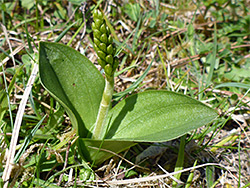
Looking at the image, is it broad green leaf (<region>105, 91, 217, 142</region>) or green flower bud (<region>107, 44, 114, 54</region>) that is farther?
broad green leaf (<region>105, 91, 217, 142</region>)

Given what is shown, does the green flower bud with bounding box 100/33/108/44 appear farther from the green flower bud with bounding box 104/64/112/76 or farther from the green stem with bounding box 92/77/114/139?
the green stem with bounding box 92/77/114/139

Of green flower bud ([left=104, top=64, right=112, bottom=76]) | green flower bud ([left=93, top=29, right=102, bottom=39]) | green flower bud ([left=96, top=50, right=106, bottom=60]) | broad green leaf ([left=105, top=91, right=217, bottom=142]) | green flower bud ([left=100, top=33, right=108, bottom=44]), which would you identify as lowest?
broad green leaf ([left=105, top=91, right=217, bottom=142])

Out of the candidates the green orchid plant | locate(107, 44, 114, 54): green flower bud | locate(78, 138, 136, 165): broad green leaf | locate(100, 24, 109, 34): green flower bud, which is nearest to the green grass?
locate(78, 138, 136, 165): broad green leaf

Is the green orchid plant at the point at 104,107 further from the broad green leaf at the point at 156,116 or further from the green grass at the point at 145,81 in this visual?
the green grass at the point at 145,81

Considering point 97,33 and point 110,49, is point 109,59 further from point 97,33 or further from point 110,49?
point 97,33

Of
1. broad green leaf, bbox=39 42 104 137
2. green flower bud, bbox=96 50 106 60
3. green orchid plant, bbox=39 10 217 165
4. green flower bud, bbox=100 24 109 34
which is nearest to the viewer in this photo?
green flower bud, bbox=100 24 109 34

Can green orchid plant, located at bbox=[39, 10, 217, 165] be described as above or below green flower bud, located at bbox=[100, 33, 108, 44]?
below

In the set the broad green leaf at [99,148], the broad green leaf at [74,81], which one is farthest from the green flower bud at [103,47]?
the broad green leaf at [99,148]
